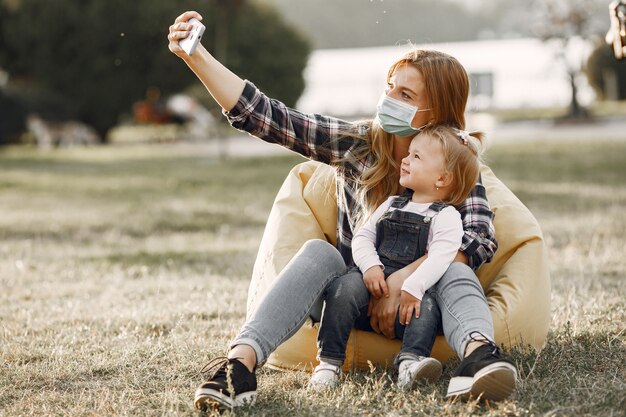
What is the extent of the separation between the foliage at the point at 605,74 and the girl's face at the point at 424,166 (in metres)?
25.2

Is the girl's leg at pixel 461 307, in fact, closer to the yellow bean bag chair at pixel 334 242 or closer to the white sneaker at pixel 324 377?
the yellow bean bag chair at pixel 334 242

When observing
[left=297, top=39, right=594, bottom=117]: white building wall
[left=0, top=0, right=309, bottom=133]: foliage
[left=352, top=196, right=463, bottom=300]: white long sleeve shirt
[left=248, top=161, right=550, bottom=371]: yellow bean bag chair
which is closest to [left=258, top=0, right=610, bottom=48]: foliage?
[left=297, top=39, right=594, bottom=117]: white building wall

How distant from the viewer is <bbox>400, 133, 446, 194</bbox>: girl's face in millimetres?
3219

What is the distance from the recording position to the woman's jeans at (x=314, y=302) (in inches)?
116

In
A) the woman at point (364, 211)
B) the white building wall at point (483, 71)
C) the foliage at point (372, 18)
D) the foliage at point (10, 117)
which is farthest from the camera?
the foliage at point (372, 18)

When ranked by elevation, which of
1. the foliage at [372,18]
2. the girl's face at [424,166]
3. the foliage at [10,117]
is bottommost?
the girl's face at [424,166]

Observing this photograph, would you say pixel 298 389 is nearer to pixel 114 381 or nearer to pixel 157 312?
pixel 114 381

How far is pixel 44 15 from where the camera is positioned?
2198cm

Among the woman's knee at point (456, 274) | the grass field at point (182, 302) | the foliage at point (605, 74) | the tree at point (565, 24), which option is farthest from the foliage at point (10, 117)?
the woman's knee at point (456, 274)

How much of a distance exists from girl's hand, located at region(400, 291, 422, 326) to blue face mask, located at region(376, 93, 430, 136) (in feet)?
2.12

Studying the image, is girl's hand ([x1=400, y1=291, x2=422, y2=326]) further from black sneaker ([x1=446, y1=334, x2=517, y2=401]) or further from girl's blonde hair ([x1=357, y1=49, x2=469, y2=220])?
girl's blonde hair ([x1=357, y1=49, x2=469, y2=220])

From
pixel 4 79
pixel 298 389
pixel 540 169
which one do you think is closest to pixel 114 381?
pixel 298 389

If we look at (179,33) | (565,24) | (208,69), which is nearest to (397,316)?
(208,69)

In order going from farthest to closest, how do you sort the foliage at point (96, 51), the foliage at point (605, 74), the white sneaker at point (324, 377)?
the foliage at point (605, 74), the foliage at point (96, 51), the white sneaker at point (324, 377)
